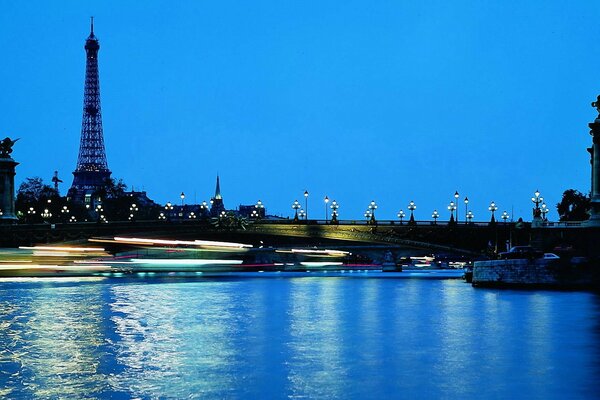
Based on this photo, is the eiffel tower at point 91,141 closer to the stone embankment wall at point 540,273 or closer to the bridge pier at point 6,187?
the bridge pier at point 6,187

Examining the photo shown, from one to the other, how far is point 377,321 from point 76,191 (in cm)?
16201

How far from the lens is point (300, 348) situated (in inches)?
1133

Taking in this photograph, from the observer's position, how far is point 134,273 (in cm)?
9175

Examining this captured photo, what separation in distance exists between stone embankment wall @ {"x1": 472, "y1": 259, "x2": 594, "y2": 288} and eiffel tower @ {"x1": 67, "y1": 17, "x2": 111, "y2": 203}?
457 feet

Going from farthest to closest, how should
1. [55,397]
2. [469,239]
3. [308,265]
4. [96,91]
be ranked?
[96,91], [308,265], [469,239], [55,397]

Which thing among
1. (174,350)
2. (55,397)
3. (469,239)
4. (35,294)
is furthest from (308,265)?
(55,397)

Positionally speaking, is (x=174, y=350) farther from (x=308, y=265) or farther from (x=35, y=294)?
(x=308, y=265)

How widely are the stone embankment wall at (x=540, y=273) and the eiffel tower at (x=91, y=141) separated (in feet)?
457

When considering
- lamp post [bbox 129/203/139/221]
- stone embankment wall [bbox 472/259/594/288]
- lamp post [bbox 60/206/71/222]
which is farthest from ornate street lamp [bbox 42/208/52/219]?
stone embankment wall [bbox 472/259/594/288]

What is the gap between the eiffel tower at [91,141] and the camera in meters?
188

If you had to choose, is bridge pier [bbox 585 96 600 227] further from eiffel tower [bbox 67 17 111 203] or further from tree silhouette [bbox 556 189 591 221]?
eiffel tower [bbox 67 17 111 203]

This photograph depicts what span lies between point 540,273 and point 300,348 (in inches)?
1129

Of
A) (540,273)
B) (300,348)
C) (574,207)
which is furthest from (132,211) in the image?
(300,348)

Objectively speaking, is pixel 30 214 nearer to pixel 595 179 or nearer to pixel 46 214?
pixel 46 214
